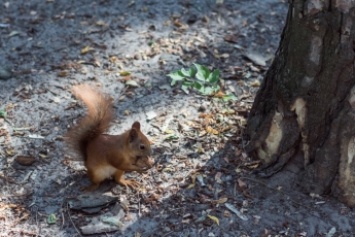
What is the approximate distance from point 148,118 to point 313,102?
1145 millimetres

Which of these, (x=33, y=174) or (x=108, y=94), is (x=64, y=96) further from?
(x=33, y=174)

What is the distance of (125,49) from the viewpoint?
441cm

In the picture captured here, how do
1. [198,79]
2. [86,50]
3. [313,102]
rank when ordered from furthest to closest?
1. [86,50]
2. [198,79]
3. [313,102]

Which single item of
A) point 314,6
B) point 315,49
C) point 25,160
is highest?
point 314,6

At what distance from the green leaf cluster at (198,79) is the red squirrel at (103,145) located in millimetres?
835

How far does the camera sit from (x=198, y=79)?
4023 millimetres

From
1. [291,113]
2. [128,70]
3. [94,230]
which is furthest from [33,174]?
[291,113]

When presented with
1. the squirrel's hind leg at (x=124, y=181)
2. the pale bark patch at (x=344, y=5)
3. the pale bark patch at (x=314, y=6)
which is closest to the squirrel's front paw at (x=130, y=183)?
the squirrel's hind leg at (x=124, y=181)

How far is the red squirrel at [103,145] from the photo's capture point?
3146mm

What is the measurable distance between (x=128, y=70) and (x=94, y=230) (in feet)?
4.75

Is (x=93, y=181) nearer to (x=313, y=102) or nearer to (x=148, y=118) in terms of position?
(x=148, y=118)

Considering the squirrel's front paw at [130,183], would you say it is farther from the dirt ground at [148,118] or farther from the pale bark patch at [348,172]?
the pale bark patch at [348,172]

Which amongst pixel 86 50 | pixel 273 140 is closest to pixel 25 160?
pixel 86 50

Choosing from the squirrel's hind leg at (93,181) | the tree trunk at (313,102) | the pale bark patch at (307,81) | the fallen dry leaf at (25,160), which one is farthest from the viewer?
the fallen dry leaf at (25,160)
